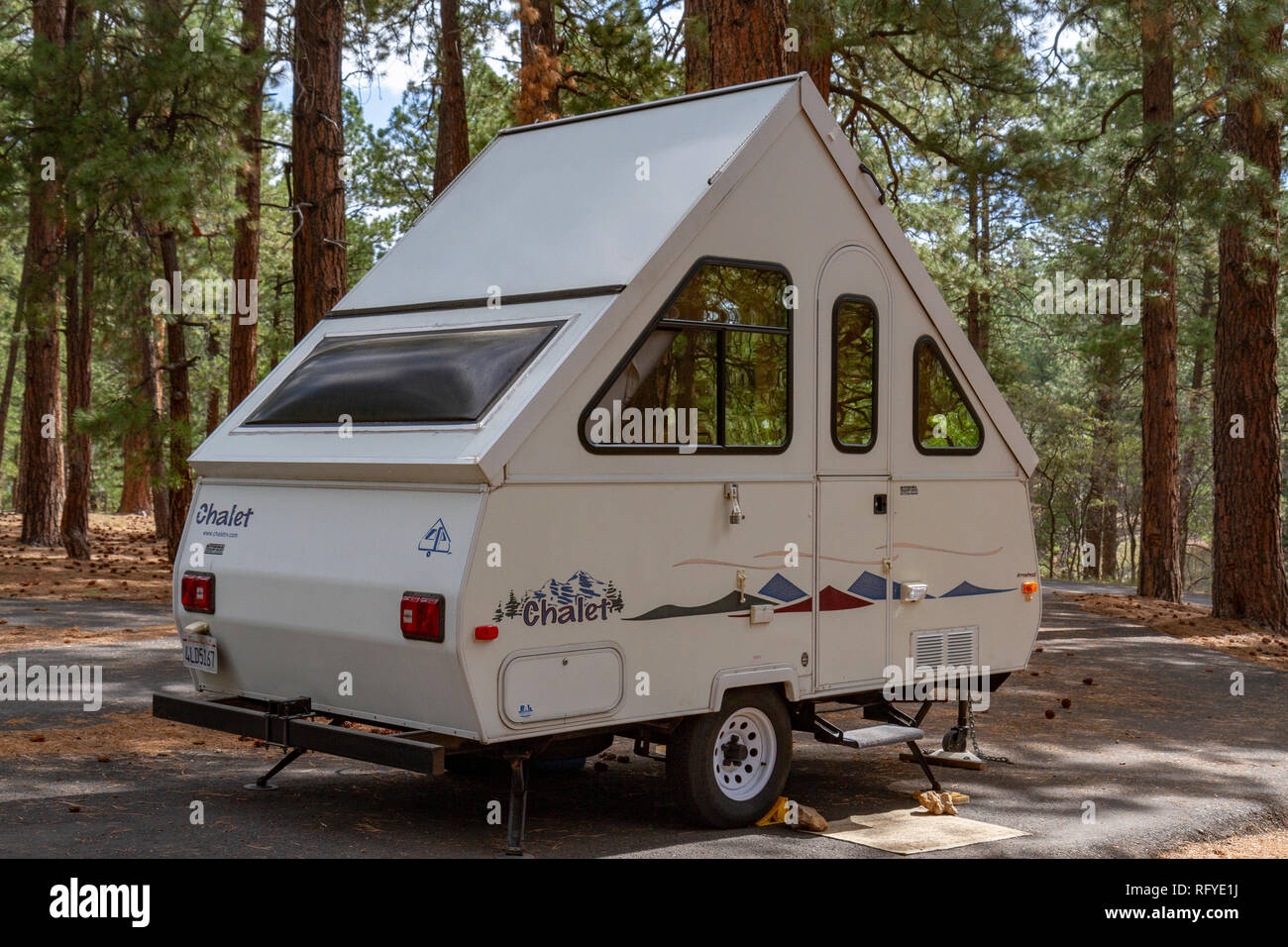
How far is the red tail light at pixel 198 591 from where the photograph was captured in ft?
23.0

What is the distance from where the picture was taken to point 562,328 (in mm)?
6352

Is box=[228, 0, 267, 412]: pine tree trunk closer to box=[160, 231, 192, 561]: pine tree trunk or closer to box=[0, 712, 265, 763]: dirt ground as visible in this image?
box=[160, 231, 192, 561]: pine tree trunk

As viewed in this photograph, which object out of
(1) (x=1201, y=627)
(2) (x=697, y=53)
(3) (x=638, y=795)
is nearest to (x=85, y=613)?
(2) (x=697, y=53)

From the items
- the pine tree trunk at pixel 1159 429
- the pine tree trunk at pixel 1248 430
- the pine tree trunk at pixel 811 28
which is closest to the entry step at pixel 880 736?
the pine tree trunk at pixel 811 28

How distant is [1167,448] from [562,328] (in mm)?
16244

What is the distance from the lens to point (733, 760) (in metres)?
7.00

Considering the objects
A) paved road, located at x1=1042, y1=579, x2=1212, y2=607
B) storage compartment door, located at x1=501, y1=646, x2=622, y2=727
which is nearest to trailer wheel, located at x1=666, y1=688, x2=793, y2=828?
storage compartment door, located at x1=501, y1=646, x2=622, y2=727

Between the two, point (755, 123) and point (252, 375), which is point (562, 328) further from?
point (252, 375)

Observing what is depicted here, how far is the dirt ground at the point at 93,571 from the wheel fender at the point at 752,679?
1172 centimetres

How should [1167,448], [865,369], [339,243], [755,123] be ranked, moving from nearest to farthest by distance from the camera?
1. [755,123]
2. [865,369]
3. [339,243]
4. [1167,448]

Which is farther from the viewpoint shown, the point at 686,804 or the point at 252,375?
the point at 252,375

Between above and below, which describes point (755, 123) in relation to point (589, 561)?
above

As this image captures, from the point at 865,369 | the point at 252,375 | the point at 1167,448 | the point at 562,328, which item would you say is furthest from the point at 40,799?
the point at 1167,448

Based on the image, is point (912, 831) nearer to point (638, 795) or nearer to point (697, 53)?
point (638, 795)
